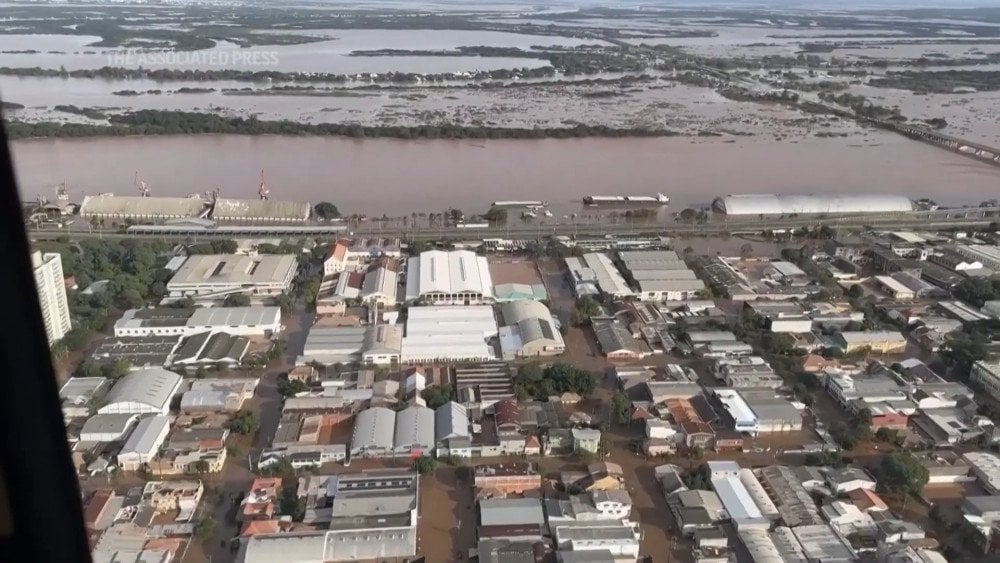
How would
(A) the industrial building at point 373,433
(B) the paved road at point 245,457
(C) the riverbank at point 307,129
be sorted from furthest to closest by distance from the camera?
(C) the riverbank at point 307,129, (A) the industrial building at point 373,433, (B) the paved road at point 245,457

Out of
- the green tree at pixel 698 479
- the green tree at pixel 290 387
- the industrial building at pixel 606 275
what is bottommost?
the green tree at pixel 290 387

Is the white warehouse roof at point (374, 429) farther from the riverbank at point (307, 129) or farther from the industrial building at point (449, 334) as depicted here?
the riverbank at point (307, 129)

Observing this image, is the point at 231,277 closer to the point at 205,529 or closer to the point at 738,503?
the point at 205,529

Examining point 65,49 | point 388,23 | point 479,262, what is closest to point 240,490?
point 479,262

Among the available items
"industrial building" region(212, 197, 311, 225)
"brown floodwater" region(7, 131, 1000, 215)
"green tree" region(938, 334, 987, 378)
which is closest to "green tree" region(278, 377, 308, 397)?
"industrial building" region(212, 197, 311, 225)

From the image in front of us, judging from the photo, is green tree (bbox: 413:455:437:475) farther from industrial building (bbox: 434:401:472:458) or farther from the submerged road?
the submerged road

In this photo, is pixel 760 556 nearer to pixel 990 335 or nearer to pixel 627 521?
pixel 627 521

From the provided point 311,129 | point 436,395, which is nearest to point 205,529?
point 436,395

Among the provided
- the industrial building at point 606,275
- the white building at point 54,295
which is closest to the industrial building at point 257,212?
the white building at point 54,295
